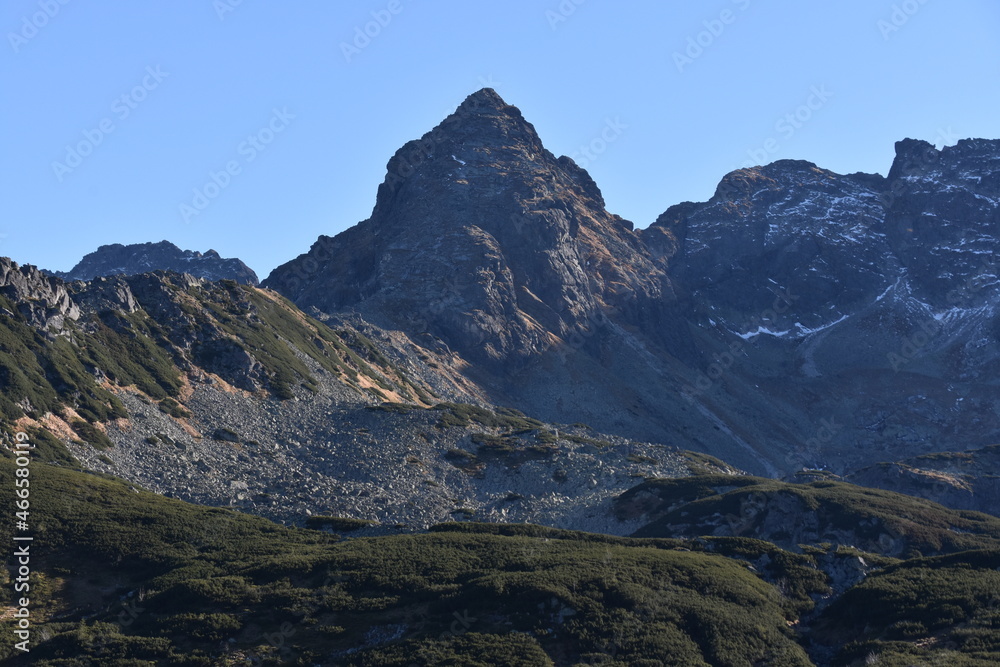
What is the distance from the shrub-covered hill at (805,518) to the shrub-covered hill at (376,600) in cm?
3469

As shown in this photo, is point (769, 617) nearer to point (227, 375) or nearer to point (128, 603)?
point (128, 603)

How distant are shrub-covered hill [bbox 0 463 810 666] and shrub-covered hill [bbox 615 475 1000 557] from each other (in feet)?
114

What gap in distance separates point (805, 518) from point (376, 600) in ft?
208

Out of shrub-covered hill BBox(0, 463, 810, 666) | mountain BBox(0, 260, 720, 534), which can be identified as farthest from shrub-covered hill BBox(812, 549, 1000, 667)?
mountain BBox(0, 260, 720, 534)

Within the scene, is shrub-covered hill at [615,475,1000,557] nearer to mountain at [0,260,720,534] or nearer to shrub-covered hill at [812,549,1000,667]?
mountain at [0,260,720,534]

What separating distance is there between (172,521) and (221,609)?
58.8ft

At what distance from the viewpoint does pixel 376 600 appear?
160 ft

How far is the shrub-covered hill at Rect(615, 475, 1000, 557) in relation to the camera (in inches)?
3716

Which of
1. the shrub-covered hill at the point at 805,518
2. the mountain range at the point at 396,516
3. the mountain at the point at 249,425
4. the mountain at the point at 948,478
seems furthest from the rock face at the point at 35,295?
the mountain at the point at 948,478

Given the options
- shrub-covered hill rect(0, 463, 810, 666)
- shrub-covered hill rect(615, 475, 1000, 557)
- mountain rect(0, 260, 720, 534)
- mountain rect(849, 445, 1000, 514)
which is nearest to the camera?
shrub-covered hill rect(0, 463, 810, 666)

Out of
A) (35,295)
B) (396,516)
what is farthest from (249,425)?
(396,516)

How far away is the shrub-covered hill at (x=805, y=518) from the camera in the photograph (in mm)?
94375

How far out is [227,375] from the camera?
391ft

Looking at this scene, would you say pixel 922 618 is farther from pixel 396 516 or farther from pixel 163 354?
pixel 163 354
